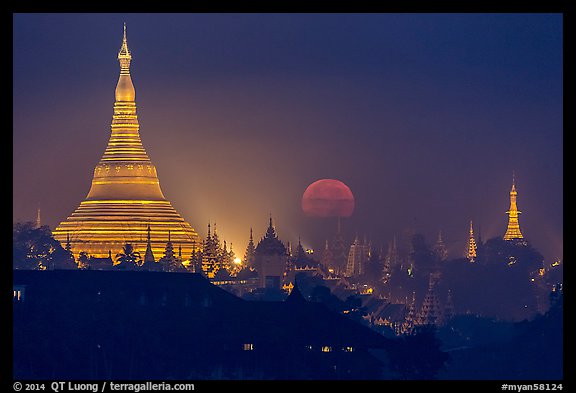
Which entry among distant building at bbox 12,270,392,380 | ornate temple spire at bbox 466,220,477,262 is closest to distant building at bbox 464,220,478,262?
ornate temple spire at bbox 466,220,477,262

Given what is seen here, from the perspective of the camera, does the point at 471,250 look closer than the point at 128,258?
No

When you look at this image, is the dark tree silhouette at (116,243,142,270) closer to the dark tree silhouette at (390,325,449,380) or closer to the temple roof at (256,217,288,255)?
the temple roof at (256,217,288,255)

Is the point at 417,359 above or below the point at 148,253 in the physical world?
below

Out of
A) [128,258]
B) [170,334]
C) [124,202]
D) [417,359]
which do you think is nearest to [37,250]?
[128,258]

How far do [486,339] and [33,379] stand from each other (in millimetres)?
38688

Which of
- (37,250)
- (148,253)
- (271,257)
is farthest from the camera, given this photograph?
(271,257)

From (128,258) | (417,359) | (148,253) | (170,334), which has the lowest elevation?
(417,359)

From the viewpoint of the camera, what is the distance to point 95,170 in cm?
16988

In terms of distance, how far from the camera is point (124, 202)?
6565 inches

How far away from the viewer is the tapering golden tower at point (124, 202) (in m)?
163

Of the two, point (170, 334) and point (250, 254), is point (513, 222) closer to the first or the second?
point (250, 254)

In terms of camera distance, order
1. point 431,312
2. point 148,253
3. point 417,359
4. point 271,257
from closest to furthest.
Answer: point 417,359 < point 431,312 < point 148,253 < point 271,257

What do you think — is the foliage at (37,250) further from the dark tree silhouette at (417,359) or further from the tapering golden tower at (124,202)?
the dark tree silhouette at (417,359)

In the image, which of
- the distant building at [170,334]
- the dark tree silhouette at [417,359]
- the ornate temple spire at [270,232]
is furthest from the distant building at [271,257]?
the dark tree silhouette at [417,359]
